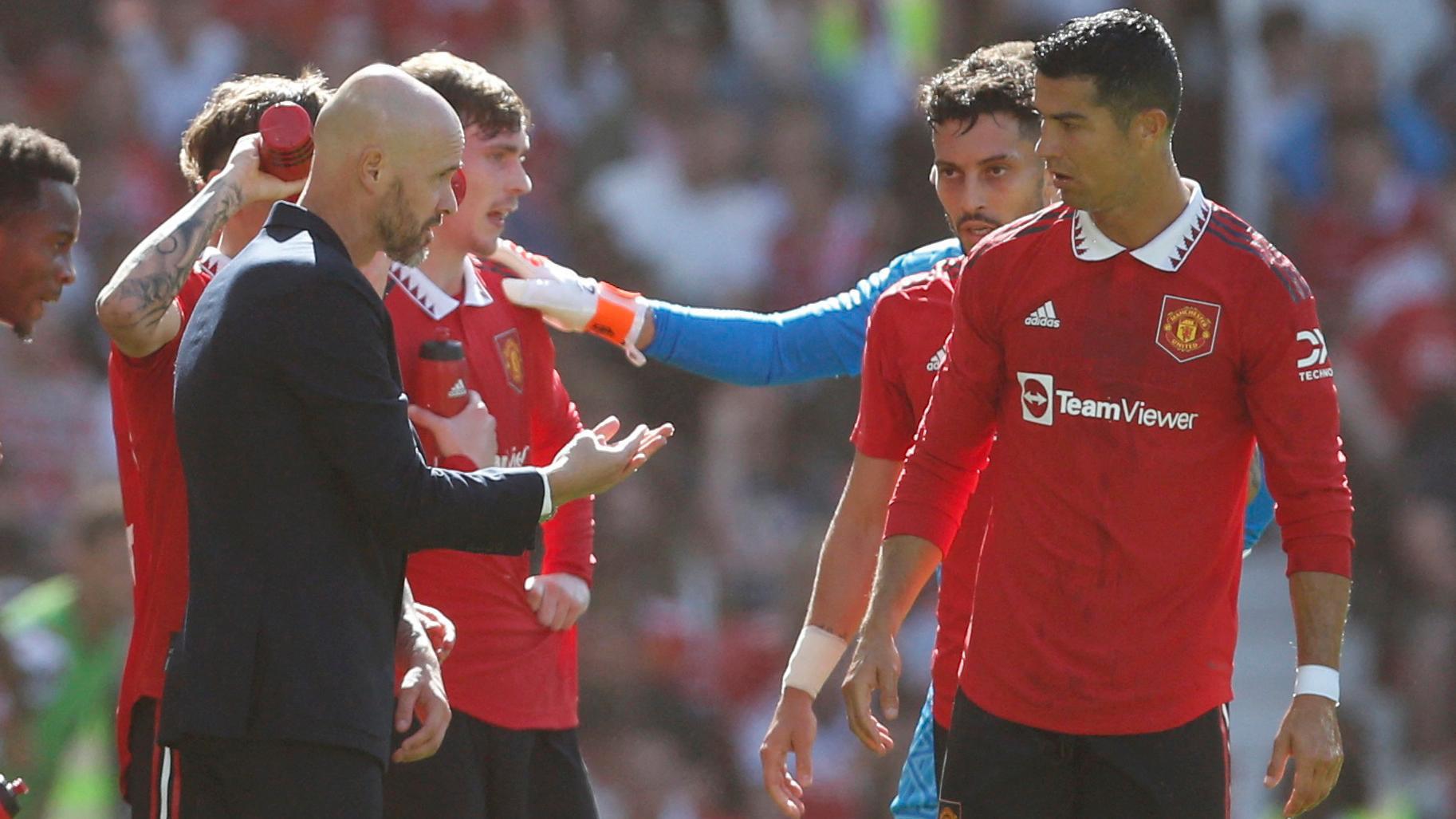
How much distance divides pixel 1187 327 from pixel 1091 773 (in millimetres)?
820

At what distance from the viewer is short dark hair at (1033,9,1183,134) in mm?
3400

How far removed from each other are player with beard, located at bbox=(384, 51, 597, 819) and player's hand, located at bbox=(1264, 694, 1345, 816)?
1.71m

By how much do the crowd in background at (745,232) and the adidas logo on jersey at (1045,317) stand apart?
4851mm

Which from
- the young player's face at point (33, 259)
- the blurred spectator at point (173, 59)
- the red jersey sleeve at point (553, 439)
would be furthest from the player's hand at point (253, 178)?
the blurred spectator at point (173, 59)

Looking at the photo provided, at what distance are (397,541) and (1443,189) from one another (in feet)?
23.1

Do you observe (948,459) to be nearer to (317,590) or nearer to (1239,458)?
(1239,458)

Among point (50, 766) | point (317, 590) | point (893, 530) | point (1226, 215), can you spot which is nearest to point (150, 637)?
point (317, 590)

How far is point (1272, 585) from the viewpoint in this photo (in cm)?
880

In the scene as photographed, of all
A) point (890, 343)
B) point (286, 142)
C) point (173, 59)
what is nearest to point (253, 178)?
point (286, 142)

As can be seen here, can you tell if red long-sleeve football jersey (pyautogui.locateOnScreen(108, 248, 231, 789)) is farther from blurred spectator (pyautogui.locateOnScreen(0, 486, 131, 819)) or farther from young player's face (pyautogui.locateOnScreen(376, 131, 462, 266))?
blurred spectator (pyautogui.locateOnScreen(0, 486, 131, 819))

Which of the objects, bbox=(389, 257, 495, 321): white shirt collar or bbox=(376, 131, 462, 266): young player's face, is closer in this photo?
bbox=(376, 131, 462, 266): young player's face

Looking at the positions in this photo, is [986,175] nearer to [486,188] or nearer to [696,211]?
[486,188]

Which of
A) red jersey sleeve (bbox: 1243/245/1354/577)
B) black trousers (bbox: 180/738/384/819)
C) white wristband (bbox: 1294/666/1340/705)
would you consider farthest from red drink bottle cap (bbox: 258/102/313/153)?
white wristband (bbox: 1294/666/1340/705)

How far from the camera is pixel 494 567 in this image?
4293mm
